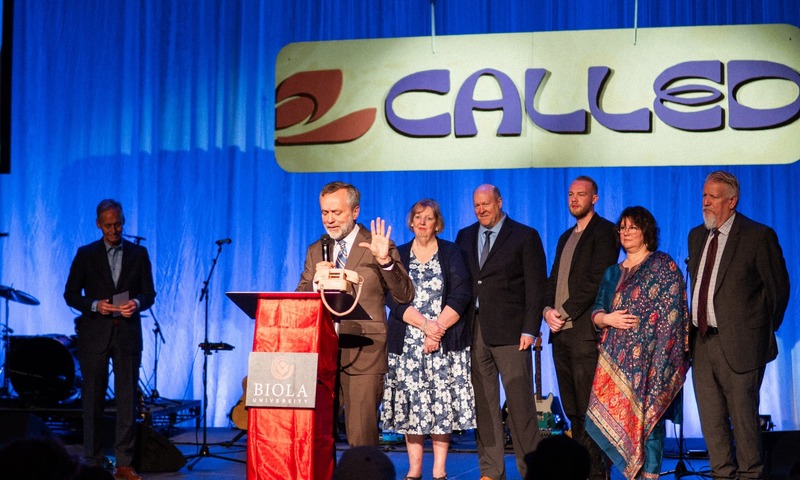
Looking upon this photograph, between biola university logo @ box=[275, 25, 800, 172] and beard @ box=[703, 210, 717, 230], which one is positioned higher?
biola university logo @ box=[275, 25, 800, 172]

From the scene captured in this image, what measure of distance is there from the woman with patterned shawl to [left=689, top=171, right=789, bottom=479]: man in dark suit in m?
0.14

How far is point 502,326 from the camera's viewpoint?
17.1 feet

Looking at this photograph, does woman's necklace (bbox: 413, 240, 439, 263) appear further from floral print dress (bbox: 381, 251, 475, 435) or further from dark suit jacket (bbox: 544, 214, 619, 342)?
dark suit jacket (bbox: 544, 214, 619, 342)

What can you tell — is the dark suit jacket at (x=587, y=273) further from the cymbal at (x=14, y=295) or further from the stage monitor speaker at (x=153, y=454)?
the cymbal at (x=14, y=295)

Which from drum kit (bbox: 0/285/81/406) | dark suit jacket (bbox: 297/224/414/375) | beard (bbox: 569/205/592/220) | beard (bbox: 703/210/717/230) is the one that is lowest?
drum kit (bbox: 0/285/81/406)

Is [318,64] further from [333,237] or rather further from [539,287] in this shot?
[333,237]

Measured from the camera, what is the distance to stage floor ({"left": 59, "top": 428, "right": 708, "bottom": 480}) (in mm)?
5750

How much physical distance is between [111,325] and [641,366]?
3.08 m

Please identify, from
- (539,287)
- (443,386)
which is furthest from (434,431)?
(539,287)

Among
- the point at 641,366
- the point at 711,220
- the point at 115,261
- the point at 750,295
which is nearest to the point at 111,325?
the point at 115,261

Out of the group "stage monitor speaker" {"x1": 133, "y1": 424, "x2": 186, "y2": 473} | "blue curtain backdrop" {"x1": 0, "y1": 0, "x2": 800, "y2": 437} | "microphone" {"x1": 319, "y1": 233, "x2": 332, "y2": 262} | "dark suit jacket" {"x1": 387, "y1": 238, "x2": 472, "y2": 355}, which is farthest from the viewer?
"blue curtain backdrop" {"x1": 0, "y1": 0, "x2": 800, "y2": 437}

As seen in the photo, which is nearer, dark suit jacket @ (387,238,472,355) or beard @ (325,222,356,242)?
beard @ (325,222,356,242)

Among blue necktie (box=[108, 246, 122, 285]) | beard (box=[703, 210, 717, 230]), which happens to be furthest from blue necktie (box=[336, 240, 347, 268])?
blue necktie (box=[108, 246, 122, 285])

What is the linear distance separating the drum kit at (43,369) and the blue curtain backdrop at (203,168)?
1.11 metres
